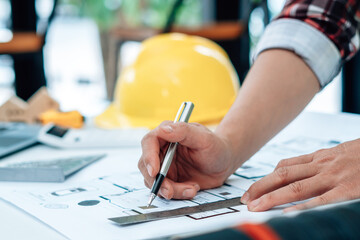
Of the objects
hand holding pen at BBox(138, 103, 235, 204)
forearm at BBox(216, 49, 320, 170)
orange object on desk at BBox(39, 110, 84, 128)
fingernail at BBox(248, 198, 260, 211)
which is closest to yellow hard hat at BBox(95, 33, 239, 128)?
orange object on desk at BBox(39, 110, 84, 128)

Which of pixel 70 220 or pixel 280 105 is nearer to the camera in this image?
pixel 70 220

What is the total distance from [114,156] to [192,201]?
1.08 feet

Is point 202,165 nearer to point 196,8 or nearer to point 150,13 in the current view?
point 196,8

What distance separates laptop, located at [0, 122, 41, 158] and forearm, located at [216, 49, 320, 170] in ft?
1.38

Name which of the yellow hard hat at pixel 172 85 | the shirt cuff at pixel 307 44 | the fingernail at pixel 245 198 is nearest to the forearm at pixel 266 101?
the shirt cuff at pixel 307 44

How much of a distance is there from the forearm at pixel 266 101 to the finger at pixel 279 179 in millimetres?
113

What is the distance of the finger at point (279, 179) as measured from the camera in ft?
1.93

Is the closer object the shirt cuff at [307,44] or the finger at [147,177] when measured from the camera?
the finger at [147,177]

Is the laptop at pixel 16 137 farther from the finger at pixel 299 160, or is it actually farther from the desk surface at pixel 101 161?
the finger at pixel 299 160

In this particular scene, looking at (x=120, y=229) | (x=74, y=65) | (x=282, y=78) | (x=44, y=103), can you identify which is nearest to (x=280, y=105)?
(x=282, y=78)

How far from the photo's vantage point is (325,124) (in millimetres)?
1048

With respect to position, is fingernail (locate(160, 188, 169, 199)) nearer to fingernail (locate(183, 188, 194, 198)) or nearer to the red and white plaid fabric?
fingernail (locate(183, 188, 194, 198))

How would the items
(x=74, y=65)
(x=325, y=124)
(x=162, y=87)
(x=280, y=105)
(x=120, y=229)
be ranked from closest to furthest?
(x=120, y=229) < (x=280, y=105) < (x=325, y=124) < (x=162, y=87) < (x=74, y=65)

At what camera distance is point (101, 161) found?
85 centimetres
